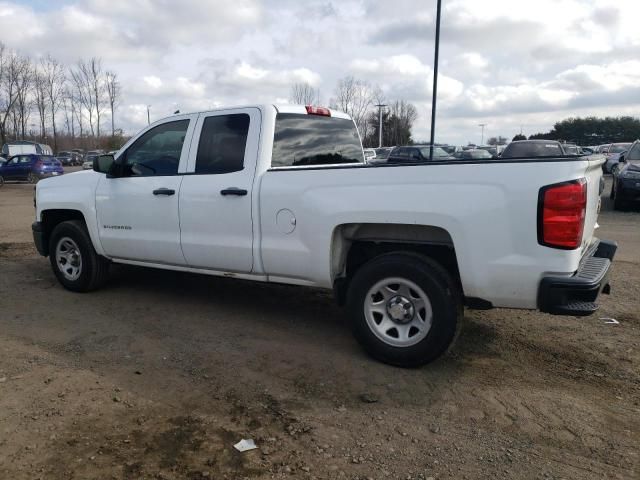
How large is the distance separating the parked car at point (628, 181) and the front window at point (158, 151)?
11.9 meters

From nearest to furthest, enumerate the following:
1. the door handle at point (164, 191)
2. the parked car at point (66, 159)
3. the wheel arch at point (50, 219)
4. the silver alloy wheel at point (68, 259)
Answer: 1. the door handle at point (164, 191)
2. the silver alloy wheel at point (68, 259)
3. the wheel arch at point (50, 219)
4. the parked car at point (66, 159)

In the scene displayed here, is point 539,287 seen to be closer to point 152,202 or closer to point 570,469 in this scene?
point 570,469

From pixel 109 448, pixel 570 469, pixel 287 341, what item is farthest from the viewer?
pixel 287 341

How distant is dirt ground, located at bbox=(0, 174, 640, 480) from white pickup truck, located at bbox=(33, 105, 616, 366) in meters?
0.53

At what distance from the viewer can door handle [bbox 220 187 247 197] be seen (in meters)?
4.61

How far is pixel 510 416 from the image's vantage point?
3.39m

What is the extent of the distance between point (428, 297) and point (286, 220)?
1.30 meters

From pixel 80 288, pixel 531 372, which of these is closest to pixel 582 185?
pixel 531 372

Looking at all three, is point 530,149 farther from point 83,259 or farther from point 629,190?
point 83,259

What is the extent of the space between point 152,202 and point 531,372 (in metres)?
3.70

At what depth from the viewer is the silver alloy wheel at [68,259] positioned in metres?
6.18

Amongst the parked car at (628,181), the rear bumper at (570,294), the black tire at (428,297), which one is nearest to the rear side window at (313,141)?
the black tire at (428,297)

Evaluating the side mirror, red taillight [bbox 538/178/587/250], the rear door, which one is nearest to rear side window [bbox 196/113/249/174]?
the rear door

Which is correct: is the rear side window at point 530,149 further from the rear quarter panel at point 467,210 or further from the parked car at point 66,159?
the parked car at point 66,159
